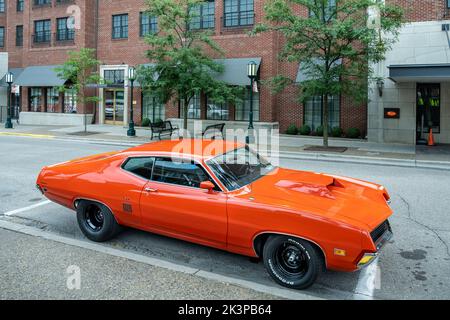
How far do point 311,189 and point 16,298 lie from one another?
3323 mm

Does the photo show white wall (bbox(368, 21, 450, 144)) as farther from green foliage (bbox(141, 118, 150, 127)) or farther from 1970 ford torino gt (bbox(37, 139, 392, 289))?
1970 ford torino gt (bbox(37, 139, 392, 289))

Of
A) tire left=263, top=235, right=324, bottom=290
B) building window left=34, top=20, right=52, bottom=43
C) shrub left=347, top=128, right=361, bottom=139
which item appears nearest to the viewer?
tire left=263, top=235, right=324, bottom=290

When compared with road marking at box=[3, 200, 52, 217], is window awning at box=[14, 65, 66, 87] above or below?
above

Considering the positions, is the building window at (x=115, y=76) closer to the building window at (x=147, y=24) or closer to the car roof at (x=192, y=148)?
the building window at (x=147, y=24)

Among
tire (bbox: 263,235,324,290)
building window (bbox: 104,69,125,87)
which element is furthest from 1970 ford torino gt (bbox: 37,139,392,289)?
building window (bbox: 104,69,125,87)

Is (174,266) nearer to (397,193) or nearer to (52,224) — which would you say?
(52,224)

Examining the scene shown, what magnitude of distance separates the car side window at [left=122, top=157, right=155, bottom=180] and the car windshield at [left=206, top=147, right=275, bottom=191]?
880 mm

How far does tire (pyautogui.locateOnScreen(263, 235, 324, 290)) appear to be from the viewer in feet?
14.3

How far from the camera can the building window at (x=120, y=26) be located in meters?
28.4

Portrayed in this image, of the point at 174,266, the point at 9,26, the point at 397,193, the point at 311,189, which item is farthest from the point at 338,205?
the point at 9,26

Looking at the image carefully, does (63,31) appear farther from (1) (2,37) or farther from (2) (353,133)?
(2) (353,133)

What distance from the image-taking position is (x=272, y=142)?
Answer: 20375mm

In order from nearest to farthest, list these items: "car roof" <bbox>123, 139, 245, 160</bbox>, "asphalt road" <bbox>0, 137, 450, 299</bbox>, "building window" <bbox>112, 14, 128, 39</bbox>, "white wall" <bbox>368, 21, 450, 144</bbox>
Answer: "asphalt road" <bbox>0, 137, 450, 299</bbox> < "car roof" <bbox>123, 139, 245, 160</bbox> < "white wall" <bbox>368, 21, 450, 144</bbox> < "building window" <bbox>112, 14, 128, 39</bbox>
